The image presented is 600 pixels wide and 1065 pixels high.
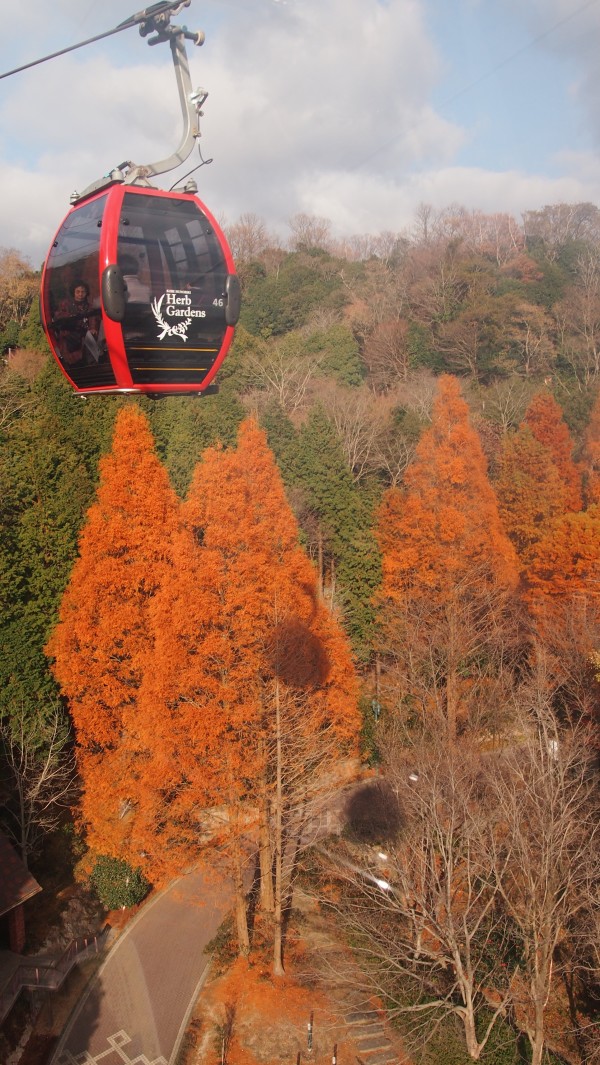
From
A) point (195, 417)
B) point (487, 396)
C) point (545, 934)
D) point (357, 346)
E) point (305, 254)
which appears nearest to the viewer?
point (545, 934)

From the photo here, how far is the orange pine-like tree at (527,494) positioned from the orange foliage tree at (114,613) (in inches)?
526

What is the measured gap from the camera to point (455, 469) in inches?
774

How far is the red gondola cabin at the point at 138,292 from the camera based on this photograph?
6.94 m

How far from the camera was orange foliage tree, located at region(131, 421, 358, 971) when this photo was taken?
13047 mm

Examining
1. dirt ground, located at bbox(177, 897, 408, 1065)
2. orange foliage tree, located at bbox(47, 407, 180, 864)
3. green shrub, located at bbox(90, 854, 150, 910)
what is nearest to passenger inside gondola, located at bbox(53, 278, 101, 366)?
orange foliage tree, located at bbox(47, 407, 180, 864)

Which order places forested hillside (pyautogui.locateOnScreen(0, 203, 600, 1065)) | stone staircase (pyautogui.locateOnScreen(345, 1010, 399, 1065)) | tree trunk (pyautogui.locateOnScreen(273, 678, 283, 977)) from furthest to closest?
tree trunk (pyautogui.locateOnScreen(273, 678, 283, 977))
forested hillside (pyautogui.locateOnScreen(0, 203, 600, 1065))
stone staircase (pyautogui.locateOnScreen(345, 1010, 399, 1065))

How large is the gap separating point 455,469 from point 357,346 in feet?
69.4

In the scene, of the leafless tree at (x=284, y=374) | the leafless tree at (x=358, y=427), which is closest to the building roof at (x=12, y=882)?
the leafless tree at (x=358, y=427)

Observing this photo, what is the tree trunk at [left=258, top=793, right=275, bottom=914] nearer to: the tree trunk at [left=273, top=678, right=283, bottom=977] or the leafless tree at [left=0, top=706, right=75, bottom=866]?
the tree trunk at [left=273, top=678, right=283, bottom=977]

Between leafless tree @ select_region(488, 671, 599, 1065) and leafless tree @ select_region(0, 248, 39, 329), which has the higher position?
leafless tree @ select_region(0, 248, 39, 329)

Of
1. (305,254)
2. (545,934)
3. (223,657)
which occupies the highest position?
(305,254)

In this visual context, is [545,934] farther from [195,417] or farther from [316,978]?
[195,417]

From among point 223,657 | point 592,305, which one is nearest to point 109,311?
A: point 223,657

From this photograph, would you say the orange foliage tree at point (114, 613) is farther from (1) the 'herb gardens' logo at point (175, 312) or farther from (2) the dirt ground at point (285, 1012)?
(1) the 'herb gardens' logo at point (175, 312)
